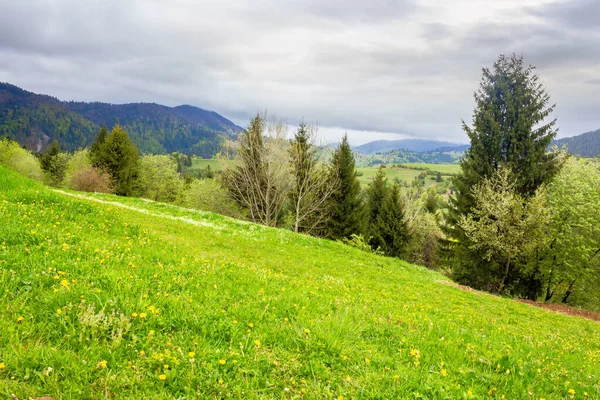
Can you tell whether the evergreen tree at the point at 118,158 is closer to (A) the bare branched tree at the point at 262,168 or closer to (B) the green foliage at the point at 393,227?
(A) the bare branched tree at the point at 262,168

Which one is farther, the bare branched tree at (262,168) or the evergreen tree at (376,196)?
the evergreen tree at (376,196)

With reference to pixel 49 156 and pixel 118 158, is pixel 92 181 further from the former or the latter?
pixel 49 156

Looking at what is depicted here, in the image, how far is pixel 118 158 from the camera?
66.4 metres

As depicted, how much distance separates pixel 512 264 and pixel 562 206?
23.8 ft

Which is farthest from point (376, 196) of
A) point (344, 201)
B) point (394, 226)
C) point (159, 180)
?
point (159, 180)

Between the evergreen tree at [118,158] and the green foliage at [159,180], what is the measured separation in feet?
39.4

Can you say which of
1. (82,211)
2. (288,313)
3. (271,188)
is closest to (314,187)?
(271,188)

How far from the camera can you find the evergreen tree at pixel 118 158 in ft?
213

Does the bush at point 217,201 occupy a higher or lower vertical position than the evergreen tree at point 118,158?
lower

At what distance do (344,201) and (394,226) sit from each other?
9.55 m

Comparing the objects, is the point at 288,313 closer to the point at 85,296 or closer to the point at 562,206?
the point at 85,296

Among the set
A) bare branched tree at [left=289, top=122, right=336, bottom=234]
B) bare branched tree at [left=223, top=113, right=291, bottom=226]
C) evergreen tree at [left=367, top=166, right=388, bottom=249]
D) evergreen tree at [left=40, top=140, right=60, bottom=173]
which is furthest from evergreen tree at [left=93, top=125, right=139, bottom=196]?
evergreen tree at [left=367, top=166, right=388, bottom=249]

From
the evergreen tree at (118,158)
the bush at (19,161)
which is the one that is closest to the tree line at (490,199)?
the evergreen tree at (118,158)

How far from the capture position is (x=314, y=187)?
4050cm
